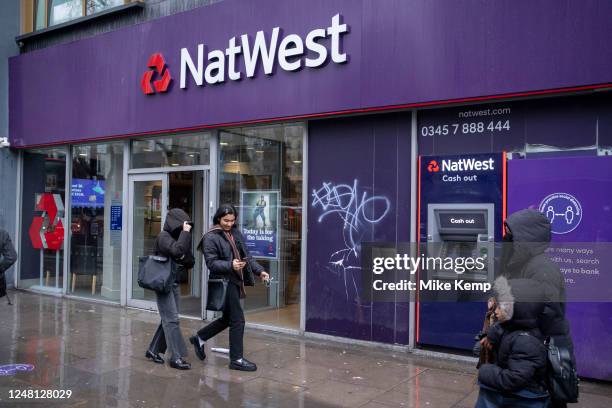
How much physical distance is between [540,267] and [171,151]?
21.7 ft

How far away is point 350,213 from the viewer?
670cm

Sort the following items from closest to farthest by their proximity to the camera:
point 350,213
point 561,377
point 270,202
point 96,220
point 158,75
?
point 561,377 < point 350,213 < point 270,202 < point 158,75 < point 96,220

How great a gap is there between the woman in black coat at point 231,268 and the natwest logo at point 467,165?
7.46 ft

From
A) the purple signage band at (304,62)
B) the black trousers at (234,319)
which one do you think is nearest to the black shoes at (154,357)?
the black trousers at (234,319)

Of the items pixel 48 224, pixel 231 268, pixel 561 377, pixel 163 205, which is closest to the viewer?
pixel 561 377

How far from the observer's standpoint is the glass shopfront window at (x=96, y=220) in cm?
933

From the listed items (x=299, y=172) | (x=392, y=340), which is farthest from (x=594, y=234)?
(x=299, y=172)

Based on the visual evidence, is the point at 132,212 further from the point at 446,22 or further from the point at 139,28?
the point at 446,22

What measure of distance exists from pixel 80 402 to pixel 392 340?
131 inches

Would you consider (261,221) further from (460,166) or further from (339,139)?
(460,166)

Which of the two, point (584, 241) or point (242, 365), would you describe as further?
point (242, 365)

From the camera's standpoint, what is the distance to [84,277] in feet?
32.3

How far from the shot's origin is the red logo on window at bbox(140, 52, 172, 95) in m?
8.20

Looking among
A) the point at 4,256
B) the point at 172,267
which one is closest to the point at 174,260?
the point at 172,267
